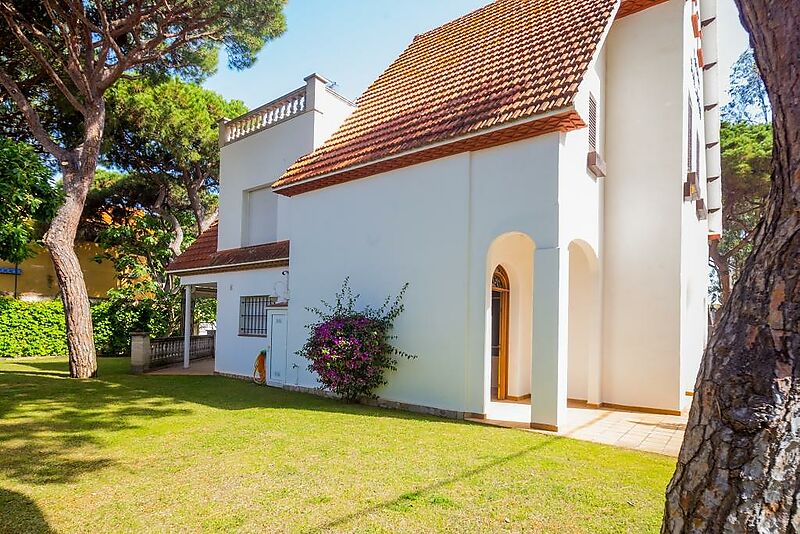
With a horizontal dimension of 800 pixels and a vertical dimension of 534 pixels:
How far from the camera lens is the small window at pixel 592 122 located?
367 inches

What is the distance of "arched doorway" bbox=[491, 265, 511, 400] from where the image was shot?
10406 millimetres

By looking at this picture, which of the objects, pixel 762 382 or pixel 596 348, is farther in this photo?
pixel 596 348

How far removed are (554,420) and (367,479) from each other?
135 inches

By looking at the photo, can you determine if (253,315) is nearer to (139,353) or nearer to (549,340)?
(139,353)

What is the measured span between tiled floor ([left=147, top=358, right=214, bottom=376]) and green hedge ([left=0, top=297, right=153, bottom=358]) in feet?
13.7

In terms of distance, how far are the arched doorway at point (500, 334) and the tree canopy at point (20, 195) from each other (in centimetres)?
809

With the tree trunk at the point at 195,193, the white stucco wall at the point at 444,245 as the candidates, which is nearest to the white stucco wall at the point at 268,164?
the white stucco wall at the point at 444,245

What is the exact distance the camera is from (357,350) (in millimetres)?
9086

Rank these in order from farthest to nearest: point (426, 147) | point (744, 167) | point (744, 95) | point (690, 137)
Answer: point (744, 95) < point (744, 167) < point (690, 137) < point (426, 147)

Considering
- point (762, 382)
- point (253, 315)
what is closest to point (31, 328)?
point (253, 315)

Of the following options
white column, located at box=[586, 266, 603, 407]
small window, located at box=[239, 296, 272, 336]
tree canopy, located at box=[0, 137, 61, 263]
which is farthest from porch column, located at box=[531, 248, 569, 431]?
small window, located at box=[239, 296, 272, 336]

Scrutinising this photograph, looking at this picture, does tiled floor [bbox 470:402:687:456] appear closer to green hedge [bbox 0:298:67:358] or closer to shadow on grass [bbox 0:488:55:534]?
shadow on grass [bbox 0:488:55:534]

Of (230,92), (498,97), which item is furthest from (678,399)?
(230,92)

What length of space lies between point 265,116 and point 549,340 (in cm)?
1097
